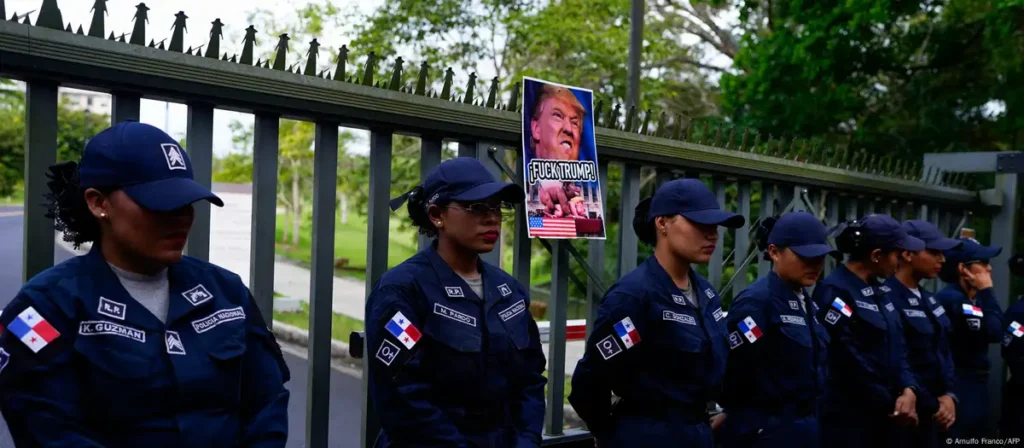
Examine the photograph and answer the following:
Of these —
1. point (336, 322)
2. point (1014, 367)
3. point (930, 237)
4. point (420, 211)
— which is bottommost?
point (336, 322)

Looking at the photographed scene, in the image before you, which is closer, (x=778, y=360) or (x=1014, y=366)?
(x=778, y=360)

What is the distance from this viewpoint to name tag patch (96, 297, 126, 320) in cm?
224

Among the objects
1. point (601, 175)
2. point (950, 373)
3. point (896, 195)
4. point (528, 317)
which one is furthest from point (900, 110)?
point (528, 317)

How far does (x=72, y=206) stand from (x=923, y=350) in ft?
17.5

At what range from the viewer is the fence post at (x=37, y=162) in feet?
9.00

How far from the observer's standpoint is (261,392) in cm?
254

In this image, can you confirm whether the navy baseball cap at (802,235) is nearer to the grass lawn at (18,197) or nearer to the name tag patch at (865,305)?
the name tag patch at (865,305)

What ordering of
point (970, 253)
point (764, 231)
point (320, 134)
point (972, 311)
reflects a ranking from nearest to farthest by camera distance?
1. point (320, 134)
2. point (764, 231)
3. point (972, 311)
4. point (970, 253)

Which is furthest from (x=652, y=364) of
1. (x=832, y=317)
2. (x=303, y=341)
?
(x=303, y=341)

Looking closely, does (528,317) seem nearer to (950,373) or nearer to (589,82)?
(950,373)

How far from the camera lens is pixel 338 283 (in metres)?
24.3

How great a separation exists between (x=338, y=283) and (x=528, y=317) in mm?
21502

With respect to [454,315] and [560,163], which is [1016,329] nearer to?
[560,163]

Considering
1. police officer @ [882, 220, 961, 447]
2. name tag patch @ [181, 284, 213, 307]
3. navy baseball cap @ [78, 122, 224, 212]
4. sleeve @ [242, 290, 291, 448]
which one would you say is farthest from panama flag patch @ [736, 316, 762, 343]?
navy baseball cap @ [78, 122, 224, 212]
